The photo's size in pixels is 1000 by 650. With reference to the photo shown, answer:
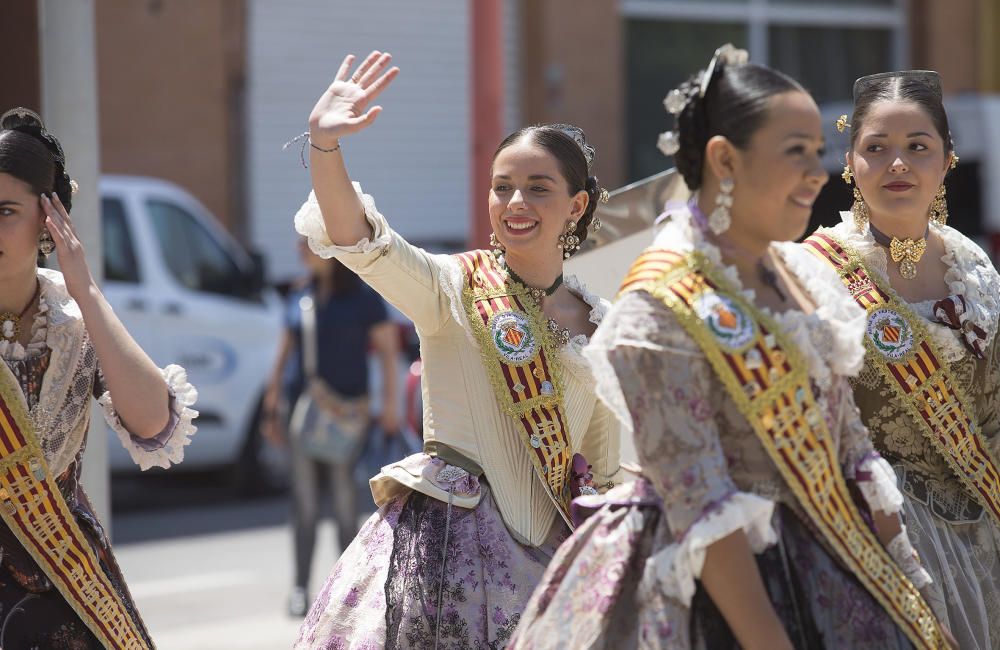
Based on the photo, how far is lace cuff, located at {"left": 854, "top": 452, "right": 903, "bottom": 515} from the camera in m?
2.85

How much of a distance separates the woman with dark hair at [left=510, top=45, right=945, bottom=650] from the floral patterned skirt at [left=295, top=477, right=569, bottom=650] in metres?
0.74

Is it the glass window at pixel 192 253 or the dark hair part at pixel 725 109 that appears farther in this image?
the glass window at pixel 192 253

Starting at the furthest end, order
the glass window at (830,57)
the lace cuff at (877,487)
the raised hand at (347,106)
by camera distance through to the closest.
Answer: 1. the glass window at (830,57)
2. the raised hand at (347,106)
3. the lace cuff at (877,487)

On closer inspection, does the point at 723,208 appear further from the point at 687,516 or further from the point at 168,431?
the point at 168,431

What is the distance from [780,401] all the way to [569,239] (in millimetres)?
1314

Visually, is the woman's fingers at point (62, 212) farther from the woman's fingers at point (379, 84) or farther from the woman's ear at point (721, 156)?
the woman's ear at point (721, 156)

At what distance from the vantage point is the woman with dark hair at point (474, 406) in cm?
361

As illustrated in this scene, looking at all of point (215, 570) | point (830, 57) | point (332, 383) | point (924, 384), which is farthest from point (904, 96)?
point (830, 57)

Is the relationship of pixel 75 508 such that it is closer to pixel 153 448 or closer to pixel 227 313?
pixel 153 448

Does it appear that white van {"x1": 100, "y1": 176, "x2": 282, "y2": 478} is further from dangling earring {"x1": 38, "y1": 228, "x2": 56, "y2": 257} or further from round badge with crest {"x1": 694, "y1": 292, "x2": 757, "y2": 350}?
round badge with crest {"x1": 694, "y1": 292, "x2": 757, "y2": 350}

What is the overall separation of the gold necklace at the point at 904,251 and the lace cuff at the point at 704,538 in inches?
53.1

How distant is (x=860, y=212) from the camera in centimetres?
392

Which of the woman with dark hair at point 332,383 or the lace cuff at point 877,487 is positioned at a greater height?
the lace cuff at point 877,487

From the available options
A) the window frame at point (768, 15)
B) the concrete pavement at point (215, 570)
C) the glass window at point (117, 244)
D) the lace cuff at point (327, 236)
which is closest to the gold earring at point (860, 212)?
the lace cuff at point (327, 236)
